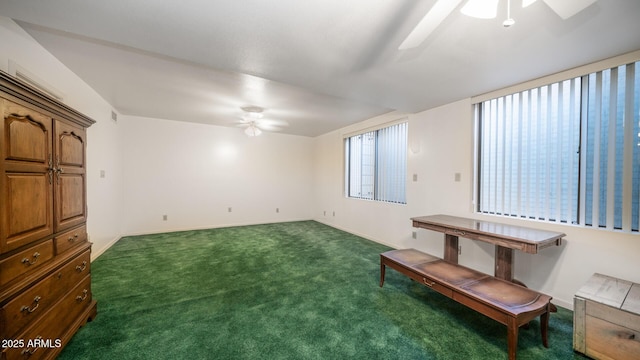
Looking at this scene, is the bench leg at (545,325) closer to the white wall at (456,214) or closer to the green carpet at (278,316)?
the green carpet at (278,316)

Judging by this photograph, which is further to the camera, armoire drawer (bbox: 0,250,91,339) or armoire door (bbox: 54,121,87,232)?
armoire door (bbox: 54,121,87,232)

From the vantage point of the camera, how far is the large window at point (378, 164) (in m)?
4.35

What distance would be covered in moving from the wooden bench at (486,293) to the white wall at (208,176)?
4483 millimetres

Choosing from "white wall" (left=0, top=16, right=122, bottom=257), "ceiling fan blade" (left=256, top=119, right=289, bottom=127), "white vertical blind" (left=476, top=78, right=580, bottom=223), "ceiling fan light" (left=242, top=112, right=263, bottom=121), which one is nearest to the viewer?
"white wall" (left=0, top=16, right=122, bottom=257)

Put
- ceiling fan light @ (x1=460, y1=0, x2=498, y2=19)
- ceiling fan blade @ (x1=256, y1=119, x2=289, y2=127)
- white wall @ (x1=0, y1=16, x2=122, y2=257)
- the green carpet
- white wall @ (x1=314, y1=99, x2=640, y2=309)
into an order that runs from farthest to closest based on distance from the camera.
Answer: ceiling fan blade @ (x1=256, y1=119, x2=289, y2=127), white wall @ (x1=314, y1=99, x2=640, y2=309), white wall @ (x1=0, y1=16, x2=122, y2=257), the green carpet, ceiling fan light @ (x1=460, y1=0, x2=498, y2=19)

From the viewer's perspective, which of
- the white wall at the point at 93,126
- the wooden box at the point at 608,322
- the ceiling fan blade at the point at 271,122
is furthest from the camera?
the ceiling fan blade at the point at 271,122

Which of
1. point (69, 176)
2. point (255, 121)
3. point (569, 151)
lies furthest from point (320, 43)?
point (255, 121)

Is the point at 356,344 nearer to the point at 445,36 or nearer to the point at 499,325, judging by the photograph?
the point at 499,325

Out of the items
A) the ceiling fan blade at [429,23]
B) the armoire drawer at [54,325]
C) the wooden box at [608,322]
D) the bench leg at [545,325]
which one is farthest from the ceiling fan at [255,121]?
the wooden box at [608,322]

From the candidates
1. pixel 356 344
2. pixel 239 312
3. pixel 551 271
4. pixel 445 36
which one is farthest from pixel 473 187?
pixel 239 312

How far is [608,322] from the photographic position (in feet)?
5.28

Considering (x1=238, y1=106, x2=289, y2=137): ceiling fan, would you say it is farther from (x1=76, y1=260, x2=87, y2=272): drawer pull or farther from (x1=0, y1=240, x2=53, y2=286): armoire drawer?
(x1=0, y1=240, x2=53, y2=286): armoire drawer

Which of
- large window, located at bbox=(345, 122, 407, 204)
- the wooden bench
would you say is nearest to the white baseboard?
the wooden bench

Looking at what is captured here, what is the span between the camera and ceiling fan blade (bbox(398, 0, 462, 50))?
143 centimetres
